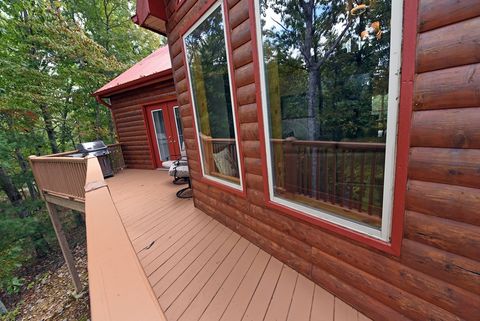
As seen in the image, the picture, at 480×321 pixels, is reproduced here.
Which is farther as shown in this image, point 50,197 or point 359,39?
point 50,197

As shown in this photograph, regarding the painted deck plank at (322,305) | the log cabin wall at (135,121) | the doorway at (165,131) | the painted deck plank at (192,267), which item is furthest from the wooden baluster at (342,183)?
the log cabin wall at (135,121)

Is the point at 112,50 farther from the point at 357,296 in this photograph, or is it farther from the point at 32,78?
the point at 357,296

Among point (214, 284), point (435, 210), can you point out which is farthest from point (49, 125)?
point (435, 210)

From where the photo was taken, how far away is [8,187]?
775cm

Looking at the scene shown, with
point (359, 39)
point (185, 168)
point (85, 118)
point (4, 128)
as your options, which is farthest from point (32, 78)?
point (359, 39)

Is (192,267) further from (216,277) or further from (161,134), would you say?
(161,134)

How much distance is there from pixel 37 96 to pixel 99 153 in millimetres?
2938

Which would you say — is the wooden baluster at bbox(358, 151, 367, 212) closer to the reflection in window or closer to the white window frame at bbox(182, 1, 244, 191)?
the white window frame at bbox(182, 1, 244, 191)

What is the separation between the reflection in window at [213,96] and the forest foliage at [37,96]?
494 centimetres

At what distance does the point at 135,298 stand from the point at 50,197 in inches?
226

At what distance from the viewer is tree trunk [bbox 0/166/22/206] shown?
302 inches

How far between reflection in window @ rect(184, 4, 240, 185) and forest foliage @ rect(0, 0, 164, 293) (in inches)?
195

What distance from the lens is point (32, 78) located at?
6.48 m

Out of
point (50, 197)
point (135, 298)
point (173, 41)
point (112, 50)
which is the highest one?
point (112, 50)
